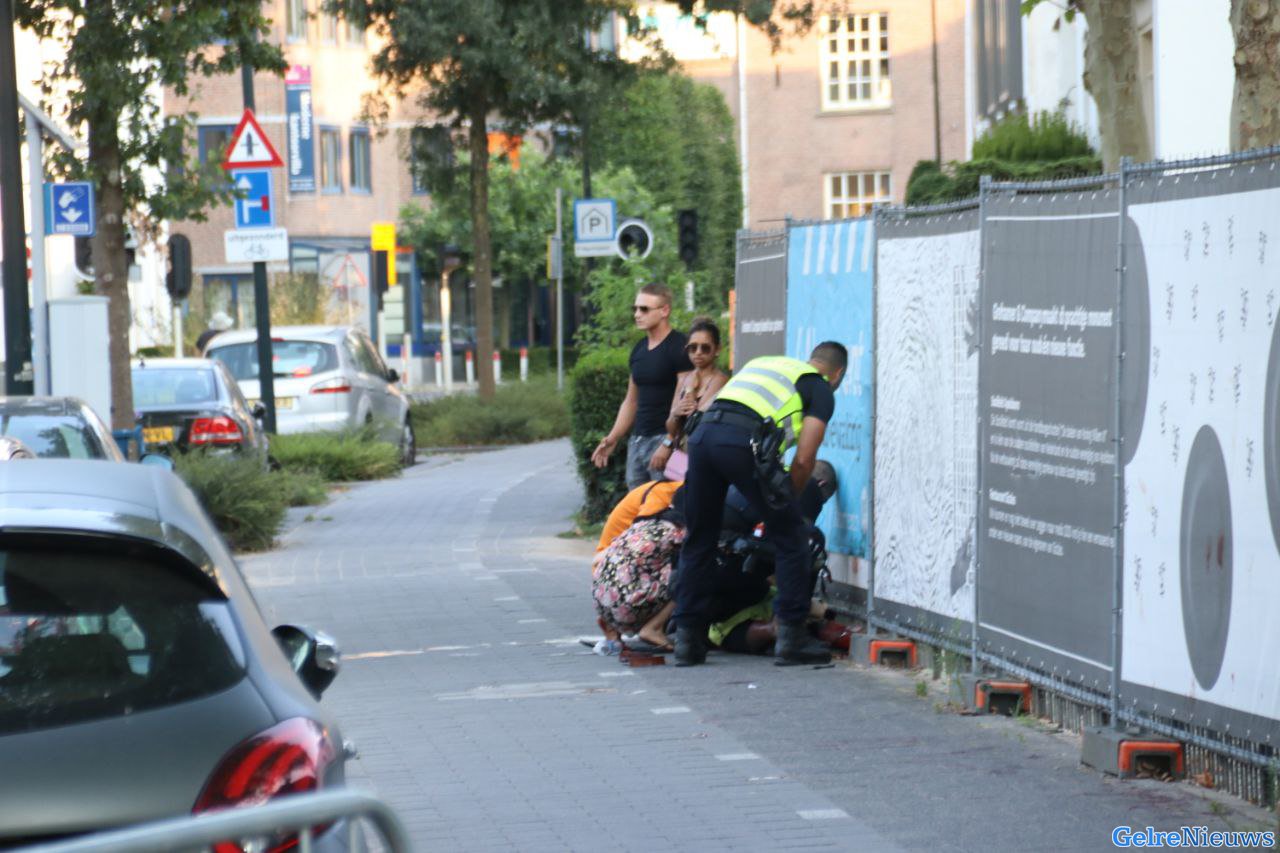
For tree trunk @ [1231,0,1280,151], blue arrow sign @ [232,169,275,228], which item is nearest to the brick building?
blue arrow sign @ [232,169,275,228]

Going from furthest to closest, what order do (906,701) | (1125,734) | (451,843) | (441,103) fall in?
(441,103) → (906,701) → (1125,734) → (451,843)

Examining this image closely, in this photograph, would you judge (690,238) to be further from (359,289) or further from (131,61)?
(359,289)

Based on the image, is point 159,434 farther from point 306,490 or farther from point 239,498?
point 306,490

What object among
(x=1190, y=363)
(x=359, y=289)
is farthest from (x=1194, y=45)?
(x=359, y=289)

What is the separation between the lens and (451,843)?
648cm

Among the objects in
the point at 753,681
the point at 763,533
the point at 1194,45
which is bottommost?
the point at 753,681

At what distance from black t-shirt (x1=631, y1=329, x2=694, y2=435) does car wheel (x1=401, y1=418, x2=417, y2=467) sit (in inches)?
567

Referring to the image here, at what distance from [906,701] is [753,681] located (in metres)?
0.87

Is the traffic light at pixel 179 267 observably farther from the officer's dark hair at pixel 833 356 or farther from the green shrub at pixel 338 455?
the officer's dark hair at pixel 833 356

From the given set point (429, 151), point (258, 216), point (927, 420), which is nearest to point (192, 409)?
point (258, 216)

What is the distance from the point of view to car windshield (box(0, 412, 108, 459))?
988cm

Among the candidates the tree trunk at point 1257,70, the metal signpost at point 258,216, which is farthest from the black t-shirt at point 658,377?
the metal signpost at point 258,216

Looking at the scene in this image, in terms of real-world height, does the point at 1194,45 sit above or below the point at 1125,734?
above

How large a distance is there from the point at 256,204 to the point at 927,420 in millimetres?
15092
